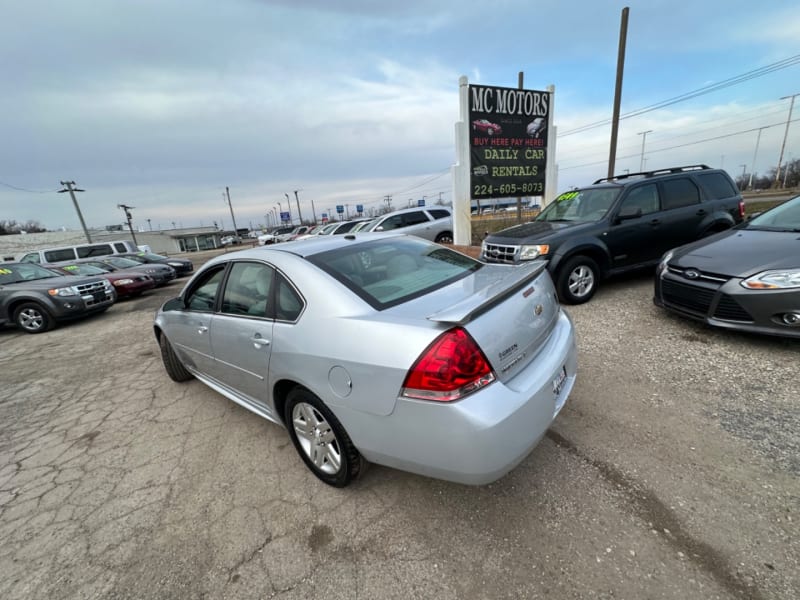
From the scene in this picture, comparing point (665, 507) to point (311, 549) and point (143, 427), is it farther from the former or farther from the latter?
point (143, 427)

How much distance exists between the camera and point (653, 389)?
2.96 m

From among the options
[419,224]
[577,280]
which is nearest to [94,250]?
[419,224]

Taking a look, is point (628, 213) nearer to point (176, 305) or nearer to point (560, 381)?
point (560, 381)

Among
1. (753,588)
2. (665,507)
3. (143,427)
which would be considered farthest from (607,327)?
(143,427)

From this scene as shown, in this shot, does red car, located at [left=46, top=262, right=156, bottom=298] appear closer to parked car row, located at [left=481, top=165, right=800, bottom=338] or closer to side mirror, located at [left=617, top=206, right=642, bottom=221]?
parked car row, located at [left=481, top=165, right=800, bottom=338]

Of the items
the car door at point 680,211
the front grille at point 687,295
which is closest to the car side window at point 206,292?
the front grille at point 687,295

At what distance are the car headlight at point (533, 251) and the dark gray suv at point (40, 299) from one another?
30.0 ft

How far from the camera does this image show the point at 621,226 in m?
5.26

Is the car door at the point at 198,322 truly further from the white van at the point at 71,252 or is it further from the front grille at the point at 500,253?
the white van at the point at 71,252

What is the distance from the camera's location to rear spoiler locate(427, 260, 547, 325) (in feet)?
5.49

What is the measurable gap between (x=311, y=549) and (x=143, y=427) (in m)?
2.38

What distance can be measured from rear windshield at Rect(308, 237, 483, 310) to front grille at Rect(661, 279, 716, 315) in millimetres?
2560

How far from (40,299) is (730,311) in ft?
37.2

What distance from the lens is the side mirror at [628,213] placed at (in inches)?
207
